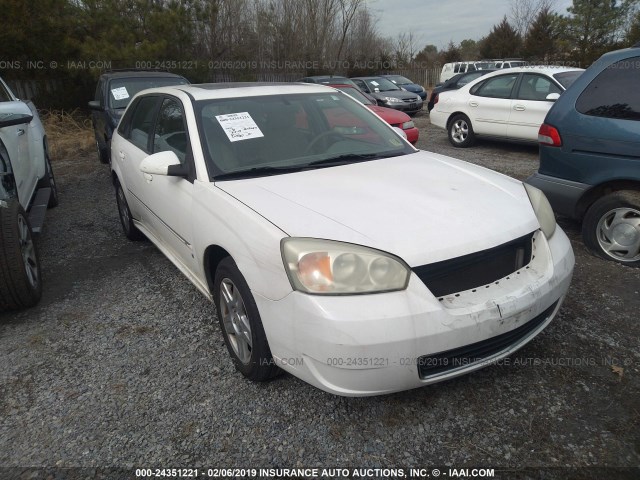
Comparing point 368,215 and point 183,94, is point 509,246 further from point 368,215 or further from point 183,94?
point 183,94

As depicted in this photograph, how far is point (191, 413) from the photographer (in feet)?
7.65

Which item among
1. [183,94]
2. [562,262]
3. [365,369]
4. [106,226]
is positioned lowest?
[106,226]

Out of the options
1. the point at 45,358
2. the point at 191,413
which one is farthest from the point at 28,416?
the point at 191,413

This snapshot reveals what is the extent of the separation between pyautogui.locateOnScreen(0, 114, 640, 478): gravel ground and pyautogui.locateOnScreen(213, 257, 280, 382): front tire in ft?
0.48

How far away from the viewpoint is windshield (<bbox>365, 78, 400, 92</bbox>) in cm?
1539

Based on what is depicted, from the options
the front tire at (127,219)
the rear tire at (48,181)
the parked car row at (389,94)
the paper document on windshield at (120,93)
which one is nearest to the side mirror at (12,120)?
the front tire at (127,219)

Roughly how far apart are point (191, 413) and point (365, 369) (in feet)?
3.24

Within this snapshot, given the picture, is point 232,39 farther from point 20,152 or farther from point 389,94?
point 20,152

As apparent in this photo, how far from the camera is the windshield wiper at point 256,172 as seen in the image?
2.73 meters

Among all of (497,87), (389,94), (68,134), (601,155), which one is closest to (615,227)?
(601,155)

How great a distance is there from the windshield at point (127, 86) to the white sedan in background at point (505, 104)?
5.37 metres

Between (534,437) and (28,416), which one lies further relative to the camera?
(28,416)

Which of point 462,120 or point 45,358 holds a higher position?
point 462,120

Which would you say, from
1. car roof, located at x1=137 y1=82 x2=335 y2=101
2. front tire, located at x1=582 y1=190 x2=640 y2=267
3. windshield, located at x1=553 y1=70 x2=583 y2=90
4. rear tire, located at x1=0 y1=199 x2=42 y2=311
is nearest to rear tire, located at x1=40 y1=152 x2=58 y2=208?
rear tire, located at x1=0 y1=199 x2=42 y2=311
